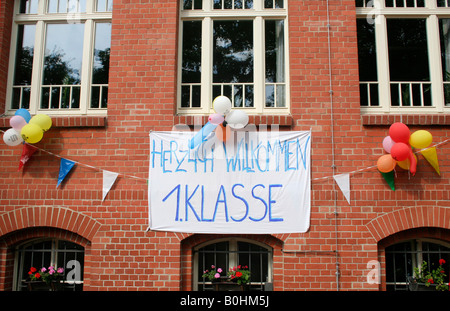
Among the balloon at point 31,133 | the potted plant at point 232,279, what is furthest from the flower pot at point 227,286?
the balloon at point 31,133

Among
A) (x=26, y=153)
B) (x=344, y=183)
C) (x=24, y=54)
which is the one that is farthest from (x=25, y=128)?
(x=344, y=183)

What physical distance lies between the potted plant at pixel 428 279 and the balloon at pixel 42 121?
5.09 m

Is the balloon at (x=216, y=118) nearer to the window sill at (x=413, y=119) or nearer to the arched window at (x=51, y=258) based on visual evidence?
the window sill at (x=413, y=119)

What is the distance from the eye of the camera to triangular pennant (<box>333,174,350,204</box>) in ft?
15.9

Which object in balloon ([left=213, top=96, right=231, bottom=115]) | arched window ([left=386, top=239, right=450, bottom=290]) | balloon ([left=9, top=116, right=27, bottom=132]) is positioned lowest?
arched window ([left=386, top=239, right=450, bottom=290])

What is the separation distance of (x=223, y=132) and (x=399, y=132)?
7.04ft

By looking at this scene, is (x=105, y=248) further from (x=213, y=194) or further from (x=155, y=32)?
(x=155, y=32)

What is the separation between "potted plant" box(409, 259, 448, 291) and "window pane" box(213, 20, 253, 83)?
3.36 metres

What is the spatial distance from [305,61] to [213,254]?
289 centimetres

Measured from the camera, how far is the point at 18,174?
509 centimetres

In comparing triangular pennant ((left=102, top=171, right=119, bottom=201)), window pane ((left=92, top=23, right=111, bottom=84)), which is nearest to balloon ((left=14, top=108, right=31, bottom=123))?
window pane ((left=92, top=23, right=111, bottom=84))

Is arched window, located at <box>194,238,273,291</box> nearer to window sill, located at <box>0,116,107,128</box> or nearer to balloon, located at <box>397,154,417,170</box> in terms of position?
balloon, located at <box>397,154,417,170</box>

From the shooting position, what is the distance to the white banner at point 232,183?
4848 millimetres
